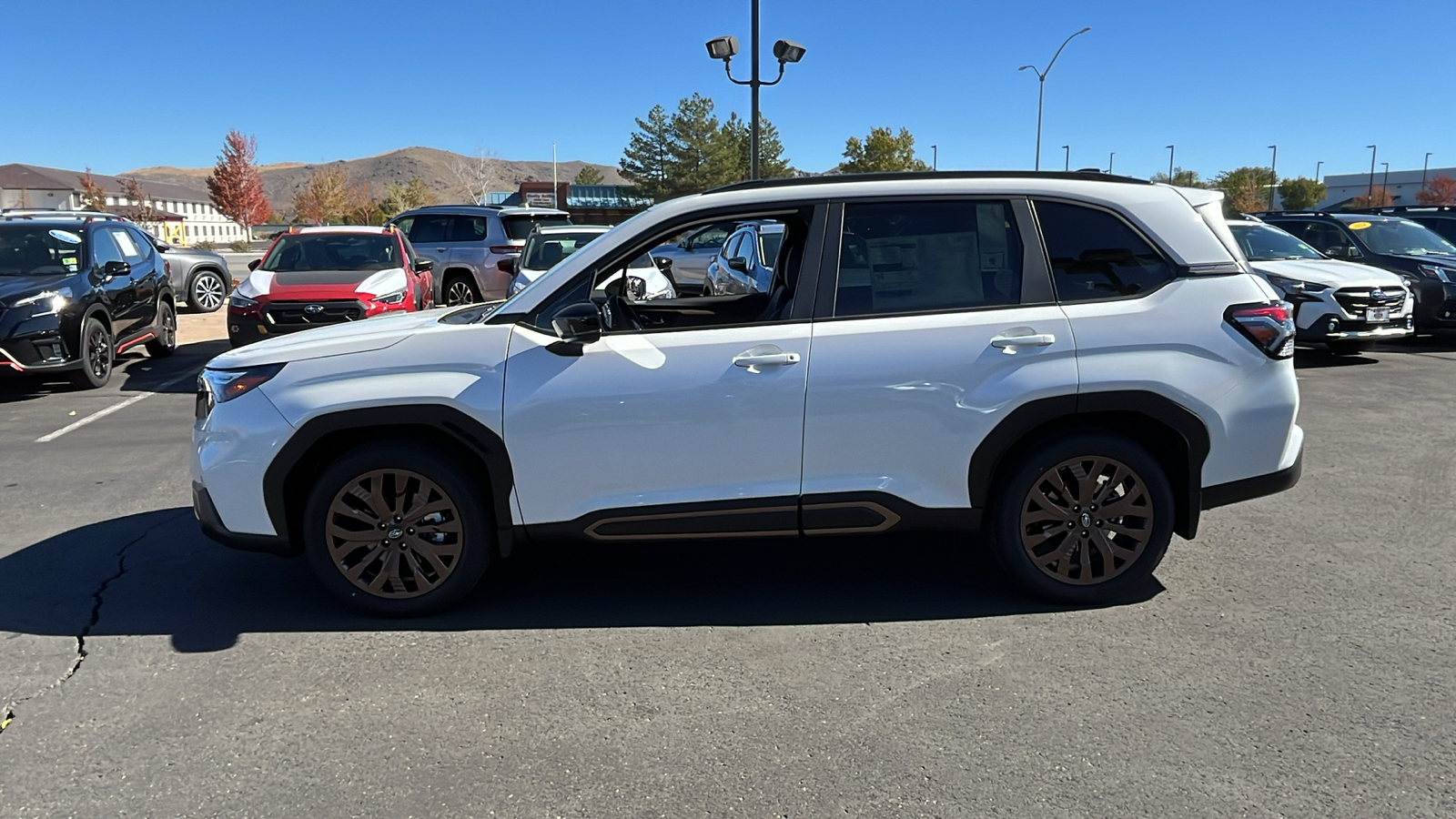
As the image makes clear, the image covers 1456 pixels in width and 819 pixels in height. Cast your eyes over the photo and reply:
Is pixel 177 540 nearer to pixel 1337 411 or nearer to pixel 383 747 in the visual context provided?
pixel 383 747

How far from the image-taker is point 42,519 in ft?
19.0

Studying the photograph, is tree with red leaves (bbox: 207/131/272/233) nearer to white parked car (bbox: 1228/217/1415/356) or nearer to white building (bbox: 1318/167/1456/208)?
white parked car (bbox: 1228/217/1415/356)

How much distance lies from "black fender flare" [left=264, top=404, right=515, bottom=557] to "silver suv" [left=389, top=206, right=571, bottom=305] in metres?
11.8

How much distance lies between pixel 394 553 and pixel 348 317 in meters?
6.75

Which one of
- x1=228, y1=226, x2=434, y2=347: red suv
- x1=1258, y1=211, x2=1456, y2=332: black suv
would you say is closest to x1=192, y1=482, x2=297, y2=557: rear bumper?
x1=228, y1=226, x2=434, y2=347: red suv

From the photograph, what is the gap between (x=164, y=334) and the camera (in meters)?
12.1

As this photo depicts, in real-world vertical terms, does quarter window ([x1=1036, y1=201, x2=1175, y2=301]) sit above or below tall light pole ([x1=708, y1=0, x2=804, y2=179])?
below

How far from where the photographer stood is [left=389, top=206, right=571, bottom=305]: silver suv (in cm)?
1586

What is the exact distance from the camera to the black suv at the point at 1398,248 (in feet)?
42.4

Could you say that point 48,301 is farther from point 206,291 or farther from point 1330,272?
point 1330,272

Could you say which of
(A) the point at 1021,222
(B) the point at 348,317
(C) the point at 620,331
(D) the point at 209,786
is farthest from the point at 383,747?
(B) the point at 348,317

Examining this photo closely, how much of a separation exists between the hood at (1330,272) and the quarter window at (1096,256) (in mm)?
8627

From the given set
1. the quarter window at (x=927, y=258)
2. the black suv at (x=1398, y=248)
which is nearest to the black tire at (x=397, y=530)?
the quarter window at (x=927, y=258)

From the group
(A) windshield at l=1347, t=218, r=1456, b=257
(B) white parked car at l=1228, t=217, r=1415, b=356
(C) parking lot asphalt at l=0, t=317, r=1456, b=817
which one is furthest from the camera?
(A) windshield at l=1347, t=218, r=1456, b=257
